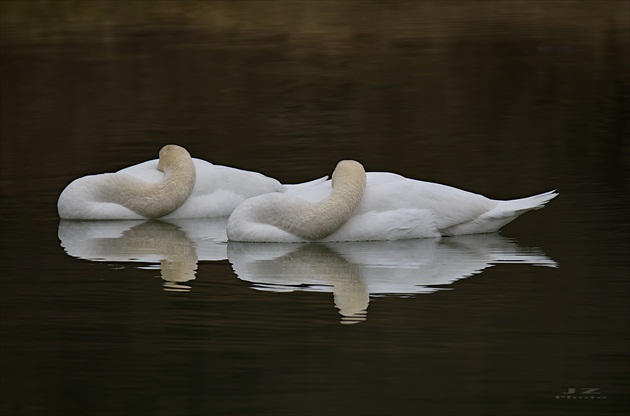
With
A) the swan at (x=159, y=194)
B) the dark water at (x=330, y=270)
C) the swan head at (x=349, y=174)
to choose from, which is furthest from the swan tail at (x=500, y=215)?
the swan at (x=159, y=194)

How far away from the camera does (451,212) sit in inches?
449

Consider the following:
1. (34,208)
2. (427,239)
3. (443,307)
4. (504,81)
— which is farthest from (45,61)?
(443,307)

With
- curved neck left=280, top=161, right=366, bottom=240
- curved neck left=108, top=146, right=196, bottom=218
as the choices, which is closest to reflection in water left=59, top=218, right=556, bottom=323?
curved neck left=280, top=161, right=366, bottom=240

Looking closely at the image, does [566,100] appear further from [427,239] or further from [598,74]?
[427,239]

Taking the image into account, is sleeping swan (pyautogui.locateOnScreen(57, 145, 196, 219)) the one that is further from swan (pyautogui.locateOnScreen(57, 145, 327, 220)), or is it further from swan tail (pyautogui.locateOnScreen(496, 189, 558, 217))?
swan tail (pyautogui.locateOnScreen(496, 189, 558, 217))

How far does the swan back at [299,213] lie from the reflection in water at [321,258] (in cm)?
10

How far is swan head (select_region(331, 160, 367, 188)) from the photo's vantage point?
1110 centimetres

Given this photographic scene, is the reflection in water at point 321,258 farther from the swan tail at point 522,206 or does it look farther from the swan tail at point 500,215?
the swan tail at point 522,206

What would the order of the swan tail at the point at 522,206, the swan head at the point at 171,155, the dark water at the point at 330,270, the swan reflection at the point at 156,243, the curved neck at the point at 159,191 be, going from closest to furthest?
1. the dark water at the point at 330,270
2. the swan reflection at the point at 156,243
3. the swan tail at the point at 522,206
4. the curved neck at the point at 159,191
5. the swan head at the point at 171,155

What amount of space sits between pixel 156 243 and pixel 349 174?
69.1 inches

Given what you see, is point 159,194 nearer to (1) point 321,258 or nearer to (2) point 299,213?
(2) point 299,213

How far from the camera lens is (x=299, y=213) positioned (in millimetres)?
11133

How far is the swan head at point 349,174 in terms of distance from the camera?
11102mm

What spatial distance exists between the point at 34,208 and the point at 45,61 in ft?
48.5
